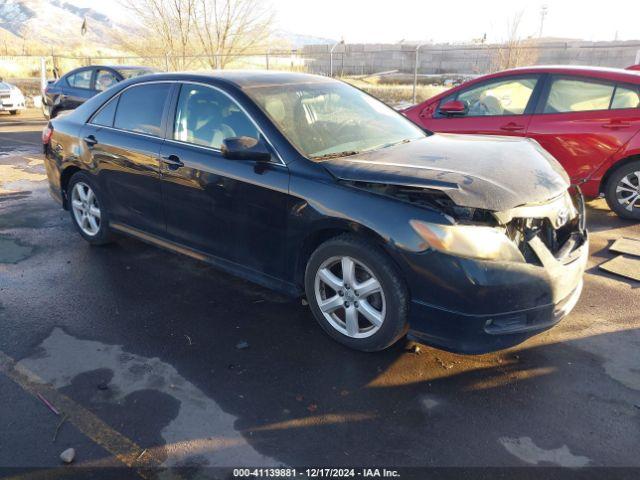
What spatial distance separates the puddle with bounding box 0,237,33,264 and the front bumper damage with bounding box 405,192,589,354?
4037mm

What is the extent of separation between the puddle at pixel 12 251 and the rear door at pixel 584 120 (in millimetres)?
5610

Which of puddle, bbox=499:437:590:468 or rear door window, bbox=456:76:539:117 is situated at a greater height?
rear door window, bbox=456:76:539:117

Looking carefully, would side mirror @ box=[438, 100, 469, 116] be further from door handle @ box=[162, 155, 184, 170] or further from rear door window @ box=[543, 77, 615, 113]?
door handle @ box=[162, 155, 184, 170]

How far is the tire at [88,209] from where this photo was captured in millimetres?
5148

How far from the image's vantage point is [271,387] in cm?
313

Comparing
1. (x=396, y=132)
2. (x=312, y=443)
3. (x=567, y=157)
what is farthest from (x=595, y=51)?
(x=312, y=443)

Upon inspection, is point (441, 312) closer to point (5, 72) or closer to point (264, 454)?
point (264, 454)

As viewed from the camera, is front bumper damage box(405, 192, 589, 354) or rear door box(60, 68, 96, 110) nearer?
front bumper damage box(405, 192, 589, 354)

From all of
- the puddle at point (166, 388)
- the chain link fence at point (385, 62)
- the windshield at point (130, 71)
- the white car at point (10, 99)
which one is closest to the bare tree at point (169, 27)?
the chain link fence at point (385, 62)

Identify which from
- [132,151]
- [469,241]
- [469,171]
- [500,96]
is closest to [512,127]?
[500,96]

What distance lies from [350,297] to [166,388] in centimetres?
123

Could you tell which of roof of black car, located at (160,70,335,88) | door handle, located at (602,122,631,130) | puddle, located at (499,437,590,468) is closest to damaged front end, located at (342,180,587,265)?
puddle, located at (499,437,590,468)

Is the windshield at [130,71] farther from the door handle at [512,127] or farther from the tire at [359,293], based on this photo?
the tire at [359,293]

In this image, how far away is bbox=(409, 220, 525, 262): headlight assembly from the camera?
2.91 metres
